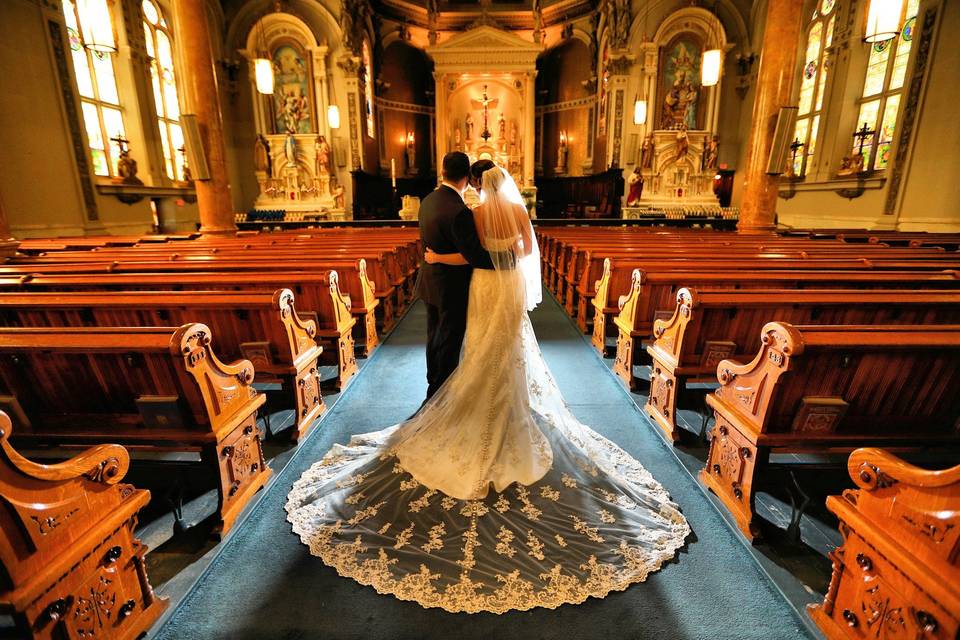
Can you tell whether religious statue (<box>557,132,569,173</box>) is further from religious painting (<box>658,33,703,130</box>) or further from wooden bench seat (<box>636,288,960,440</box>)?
wooden bench seat (<box>636,288,960,440</box>)

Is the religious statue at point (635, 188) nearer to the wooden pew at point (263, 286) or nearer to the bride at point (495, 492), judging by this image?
the wooden pew at point (263, 286)

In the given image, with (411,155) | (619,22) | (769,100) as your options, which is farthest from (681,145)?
(411,155)

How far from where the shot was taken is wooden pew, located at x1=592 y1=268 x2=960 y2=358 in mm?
3305

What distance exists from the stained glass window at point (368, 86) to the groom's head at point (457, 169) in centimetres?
1431

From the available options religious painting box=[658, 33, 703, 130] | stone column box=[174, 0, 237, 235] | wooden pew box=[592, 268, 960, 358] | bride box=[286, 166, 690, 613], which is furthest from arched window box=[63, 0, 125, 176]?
religious painting box=[658, 33, 703, 130]

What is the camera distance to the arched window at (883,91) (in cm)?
887

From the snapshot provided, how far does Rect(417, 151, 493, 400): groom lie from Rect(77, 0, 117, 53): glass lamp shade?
175 inches

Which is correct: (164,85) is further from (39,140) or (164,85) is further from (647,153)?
(647,153)

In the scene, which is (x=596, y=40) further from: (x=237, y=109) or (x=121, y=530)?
(x=121, y=530)

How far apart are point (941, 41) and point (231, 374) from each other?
1231 centimetres

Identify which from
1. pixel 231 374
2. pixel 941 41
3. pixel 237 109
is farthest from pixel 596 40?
pixel 231 374

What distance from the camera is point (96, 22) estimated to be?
452 centimetres

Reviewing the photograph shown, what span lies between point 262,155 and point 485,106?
8042 mm

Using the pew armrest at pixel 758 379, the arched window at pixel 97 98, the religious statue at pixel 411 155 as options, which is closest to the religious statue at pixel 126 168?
the arched window at pixel 97 98
